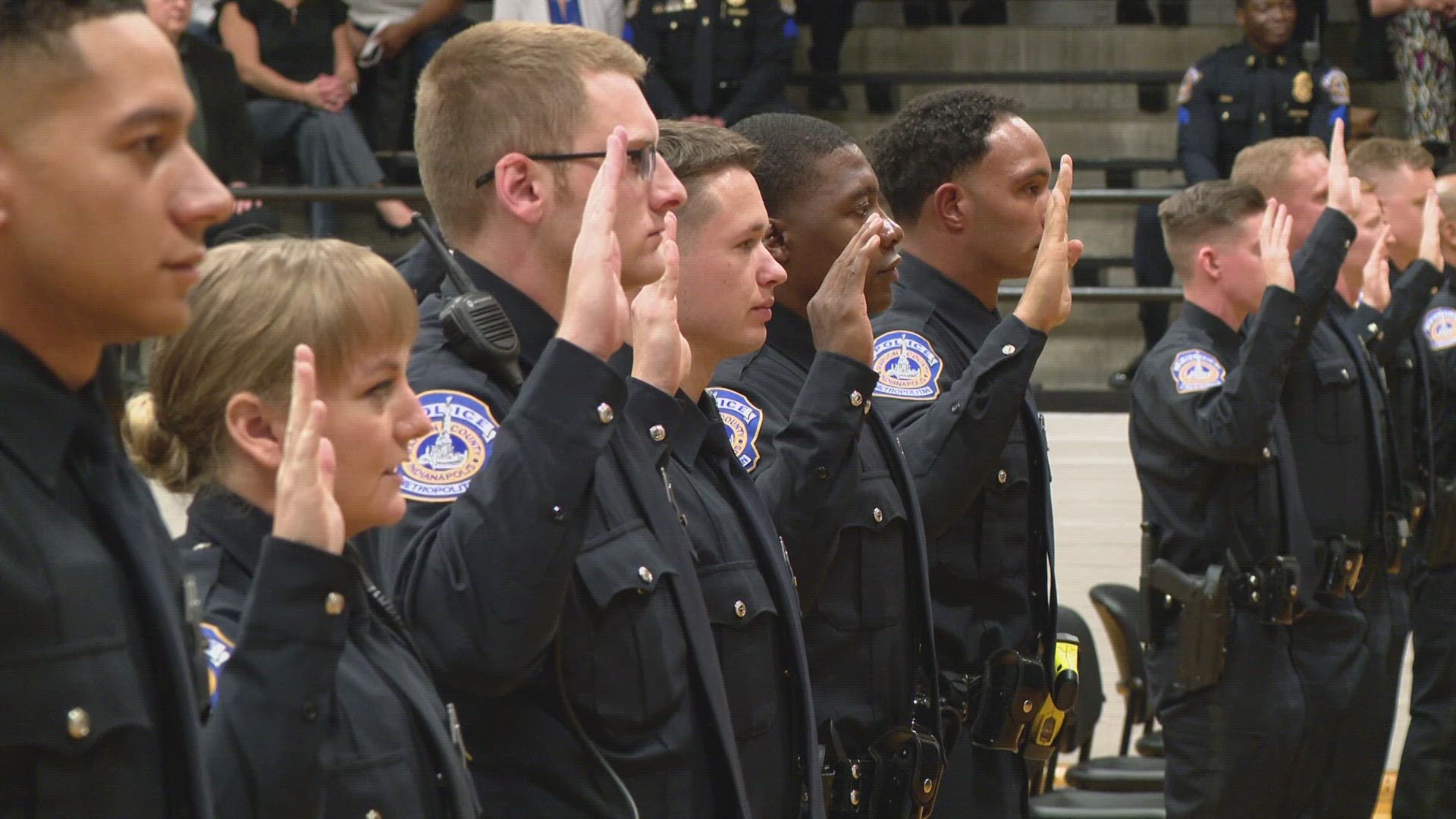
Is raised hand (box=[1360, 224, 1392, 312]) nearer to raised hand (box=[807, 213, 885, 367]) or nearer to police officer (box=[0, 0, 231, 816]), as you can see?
raised hand (box=[807, 213, 885, 367])

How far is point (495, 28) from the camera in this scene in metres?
2.03

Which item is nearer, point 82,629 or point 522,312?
point 82,629

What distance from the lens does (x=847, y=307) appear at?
2523mm

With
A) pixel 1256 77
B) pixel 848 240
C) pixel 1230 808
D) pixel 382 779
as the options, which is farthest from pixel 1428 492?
pixel 382 779

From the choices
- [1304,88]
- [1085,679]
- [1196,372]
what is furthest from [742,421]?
[1304,88]

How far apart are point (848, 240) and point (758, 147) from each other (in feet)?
1.17

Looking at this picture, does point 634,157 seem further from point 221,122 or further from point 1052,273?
point 221,122

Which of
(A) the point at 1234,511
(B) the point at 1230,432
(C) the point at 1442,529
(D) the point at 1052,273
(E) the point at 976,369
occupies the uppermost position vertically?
(D) the point at 1052,273

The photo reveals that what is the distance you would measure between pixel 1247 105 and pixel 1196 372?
3144 millimetres

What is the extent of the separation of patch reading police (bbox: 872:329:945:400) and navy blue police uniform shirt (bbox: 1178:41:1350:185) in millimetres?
4217

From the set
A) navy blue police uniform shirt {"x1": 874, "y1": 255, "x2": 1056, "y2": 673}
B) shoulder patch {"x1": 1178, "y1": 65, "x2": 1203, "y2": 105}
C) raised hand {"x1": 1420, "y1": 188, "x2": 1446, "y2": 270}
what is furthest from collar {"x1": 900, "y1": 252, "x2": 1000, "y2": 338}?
shoulder patch {"x1": 1178, "y1": 65, "x2": 1203, "y2": 105}

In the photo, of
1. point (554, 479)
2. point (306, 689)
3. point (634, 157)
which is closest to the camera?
point (306, 689)

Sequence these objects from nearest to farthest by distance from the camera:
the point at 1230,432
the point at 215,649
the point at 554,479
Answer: the point at 215,649 → the point at 554,479 → the point at 1230,432

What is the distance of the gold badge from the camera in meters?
7.08
